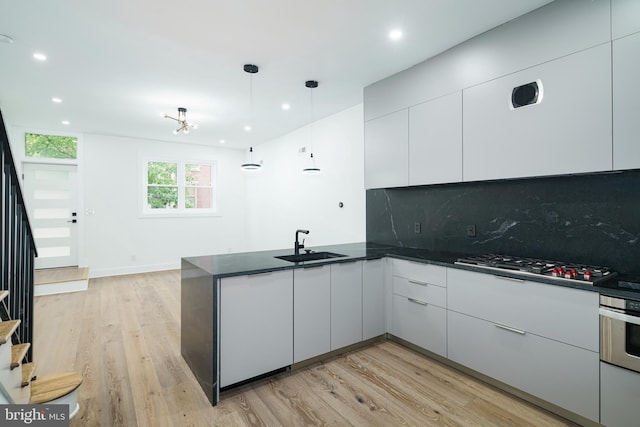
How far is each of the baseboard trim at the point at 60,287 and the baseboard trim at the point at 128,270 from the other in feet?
3.36

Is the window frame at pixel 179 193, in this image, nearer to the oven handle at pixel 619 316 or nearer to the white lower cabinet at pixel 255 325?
the white lower cabinet at pixel 255 325

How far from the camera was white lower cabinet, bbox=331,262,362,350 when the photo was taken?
271 cm

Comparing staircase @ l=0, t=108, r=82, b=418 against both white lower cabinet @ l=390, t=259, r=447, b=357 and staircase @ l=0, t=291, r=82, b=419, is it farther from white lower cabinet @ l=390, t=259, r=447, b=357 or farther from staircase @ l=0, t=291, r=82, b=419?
white lower cabinet @ l=390, t=259, r=447, b=357

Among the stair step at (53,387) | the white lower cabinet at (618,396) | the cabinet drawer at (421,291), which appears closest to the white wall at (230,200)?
the cabinet drawer at (421,291)

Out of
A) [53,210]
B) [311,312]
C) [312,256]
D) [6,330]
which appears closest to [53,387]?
[6,330]

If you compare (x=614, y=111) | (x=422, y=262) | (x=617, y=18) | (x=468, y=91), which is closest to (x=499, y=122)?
(x=468, y=91)

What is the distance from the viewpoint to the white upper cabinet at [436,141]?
2.72 meters

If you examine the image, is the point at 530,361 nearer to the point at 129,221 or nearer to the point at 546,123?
the point at 546,123

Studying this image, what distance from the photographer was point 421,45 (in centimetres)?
275

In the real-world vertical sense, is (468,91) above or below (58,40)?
below

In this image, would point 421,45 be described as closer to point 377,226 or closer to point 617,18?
point 617,18

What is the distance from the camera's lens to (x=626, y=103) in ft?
5.99

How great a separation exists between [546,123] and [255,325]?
253cm

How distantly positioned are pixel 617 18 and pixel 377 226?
2.66 m
